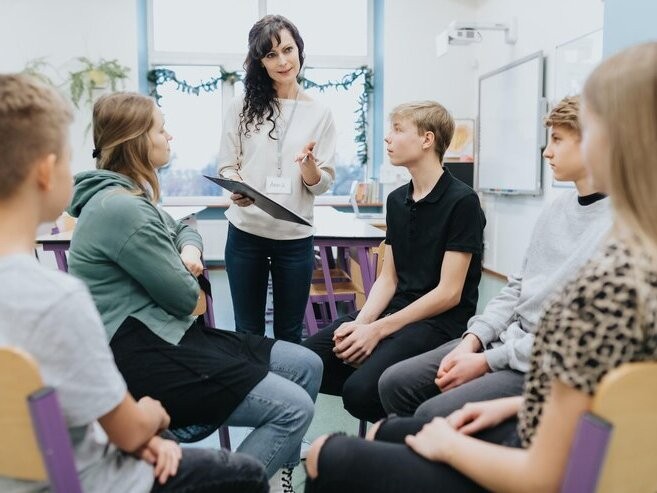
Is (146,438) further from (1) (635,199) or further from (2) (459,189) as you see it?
(2) (459,189)

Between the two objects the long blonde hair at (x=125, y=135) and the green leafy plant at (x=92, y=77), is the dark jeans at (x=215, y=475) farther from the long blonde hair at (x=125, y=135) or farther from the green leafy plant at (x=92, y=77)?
the green leafy plant at (x=92, y=77)

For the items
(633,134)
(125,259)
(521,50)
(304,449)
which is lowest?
(304,449)

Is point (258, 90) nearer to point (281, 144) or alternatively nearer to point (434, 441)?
point (281, 144)

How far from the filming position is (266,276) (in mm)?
2195

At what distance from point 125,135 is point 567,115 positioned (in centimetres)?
104

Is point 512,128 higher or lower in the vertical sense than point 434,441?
higher

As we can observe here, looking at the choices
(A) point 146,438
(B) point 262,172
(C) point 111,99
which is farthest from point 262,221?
(A) point 146,438

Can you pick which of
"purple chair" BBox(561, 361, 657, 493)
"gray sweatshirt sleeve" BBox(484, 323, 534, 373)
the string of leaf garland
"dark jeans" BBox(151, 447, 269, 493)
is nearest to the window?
the string of leaf garland

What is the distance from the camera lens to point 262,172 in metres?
2.19

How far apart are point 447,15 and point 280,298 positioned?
5.10m

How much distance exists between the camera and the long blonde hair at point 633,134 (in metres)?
0.70

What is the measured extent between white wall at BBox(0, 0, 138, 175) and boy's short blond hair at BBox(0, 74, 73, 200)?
542 centimetres

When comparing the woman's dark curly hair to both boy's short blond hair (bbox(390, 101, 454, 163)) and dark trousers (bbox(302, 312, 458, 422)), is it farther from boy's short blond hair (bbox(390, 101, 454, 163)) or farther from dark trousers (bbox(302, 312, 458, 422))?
dark trousers (bbox(302, 312, 458, 422))

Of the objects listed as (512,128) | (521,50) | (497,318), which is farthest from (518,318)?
(521,50)
